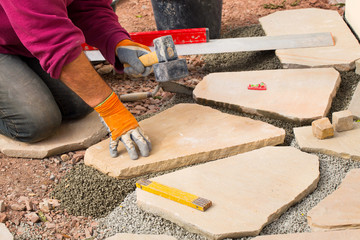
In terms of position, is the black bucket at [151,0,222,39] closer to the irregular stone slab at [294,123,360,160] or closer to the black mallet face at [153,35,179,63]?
the black mallet face at [153,35,179,63]

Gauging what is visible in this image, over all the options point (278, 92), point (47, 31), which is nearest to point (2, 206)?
point (47, 31)

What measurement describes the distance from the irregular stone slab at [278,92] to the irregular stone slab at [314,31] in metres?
0.14

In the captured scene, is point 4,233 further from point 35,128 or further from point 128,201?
point 35,128

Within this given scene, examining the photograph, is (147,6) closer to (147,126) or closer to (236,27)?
(236,27)

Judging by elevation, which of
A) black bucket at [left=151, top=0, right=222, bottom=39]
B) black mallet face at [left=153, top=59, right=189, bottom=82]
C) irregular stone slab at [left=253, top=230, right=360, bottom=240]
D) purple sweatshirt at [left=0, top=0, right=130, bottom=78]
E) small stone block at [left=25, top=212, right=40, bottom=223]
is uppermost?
purple sweatshirt at [left=0, top=0, right=130, bottom=78]

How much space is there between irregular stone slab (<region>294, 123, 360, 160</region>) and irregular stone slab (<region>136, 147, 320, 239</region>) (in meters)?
0.09

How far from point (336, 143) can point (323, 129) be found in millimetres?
121

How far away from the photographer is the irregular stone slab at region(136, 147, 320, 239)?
214 centimetres

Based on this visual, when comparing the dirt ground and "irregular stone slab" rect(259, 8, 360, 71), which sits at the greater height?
"irregular stone slab" rect(259, 8, 360, 71)

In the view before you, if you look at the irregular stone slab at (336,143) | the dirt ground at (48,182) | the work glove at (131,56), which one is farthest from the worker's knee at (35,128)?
the irregular stone slab at (336,143)

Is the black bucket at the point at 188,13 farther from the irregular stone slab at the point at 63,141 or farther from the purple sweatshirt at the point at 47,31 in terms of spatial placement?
the purple sweatshirt at the point at 47,31

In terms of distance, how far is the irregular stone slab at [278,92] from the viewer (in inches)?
121

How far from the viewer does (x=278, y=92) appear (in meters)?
3.30

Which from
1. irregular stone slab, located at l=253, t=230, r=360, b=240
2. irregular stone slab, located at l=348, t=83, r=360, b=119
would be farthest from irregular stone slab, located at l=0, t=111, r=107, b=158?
irregular stone slab, located at l=348, t=83, r=360, b=119
